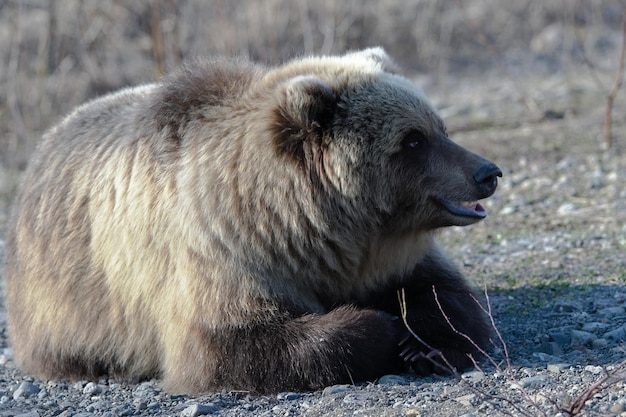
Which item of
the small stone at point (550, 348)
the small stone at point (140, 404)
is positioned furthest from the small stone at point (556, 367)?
the small stone at point (140, 404)

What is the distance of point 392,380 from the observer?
474cm

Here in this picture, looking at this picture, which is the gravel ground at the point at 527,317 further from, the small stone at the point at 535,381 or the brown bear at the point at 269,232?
the brown bear at the point at 269,232

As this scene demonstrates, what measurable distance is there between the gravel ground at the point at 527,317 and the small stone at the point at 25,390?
11mm

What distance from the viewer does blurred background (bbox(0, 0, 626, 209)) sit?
1327cm

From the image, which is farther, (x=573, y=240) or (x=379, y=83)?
(x=573, y=240)

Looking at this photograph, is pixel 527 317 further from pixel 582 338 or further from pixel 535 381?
pixel 535 381

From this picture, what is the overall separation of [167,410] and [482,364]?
1606mm

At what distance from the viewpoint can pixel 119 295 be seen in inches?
211

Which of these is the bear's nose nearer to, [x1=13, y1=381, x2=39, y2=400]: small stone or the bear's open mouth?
the bear's open mouth

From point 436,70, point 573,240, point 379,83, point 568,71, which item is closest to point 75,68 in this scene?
point 436,70

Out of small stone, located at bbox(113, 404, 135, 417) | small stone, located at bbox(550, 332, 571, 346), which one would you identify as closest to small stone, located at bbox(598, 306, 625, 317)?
small stone, located at bbox(550, 332, 571, 346)

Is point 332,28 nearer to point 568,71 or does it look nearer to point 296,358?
point 568,71

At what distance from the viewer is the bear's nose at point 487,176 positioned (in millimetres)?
4957

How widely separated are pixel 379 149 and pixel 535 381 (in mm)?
1386
